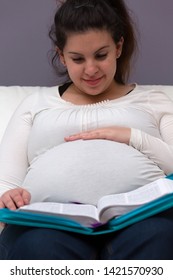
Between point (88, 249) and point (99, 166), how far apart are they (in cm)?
22

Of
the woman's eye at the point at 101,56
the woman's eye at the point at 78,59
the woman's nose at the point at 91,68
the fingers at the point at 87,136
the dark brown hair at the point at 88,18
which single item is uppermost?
the dark brown hair at the point at 88,18

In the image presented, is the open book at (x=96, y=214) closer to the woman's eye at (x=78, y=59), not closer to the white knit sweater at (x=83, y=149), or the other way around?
the white knit sweater at (x=83, y=149)

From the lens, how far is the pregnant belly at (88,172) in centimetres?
98

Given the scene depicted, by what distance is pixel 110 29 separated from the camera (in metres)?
1.21

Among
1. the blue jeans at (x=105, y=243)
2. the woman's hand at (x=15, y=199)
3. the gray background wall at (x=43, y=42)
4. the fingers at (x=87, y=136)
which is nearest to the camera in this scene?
the blue jeans at (x=105, y=243)

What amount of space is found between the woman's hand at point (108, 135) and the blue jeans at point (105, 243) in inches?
11.6

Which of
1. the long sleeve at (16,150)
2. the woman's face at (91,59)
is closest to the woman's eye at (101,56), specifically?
the woman's face at (91,59)

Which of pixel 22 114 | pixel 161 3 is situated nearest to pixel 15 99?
pixel 22 114

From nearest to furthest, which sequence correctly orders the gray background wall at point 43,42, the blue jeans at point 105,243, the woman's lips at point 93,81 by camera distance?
the blue jeans at point 105,243
the woman's lips at point 93,81
the gray background wall at point 43,42

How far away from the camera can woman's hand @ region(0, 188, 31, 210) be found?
0.92m

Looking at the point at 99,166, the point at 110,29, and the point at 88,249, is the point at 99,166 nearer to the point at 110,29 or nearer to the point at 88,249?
the point at 88,249

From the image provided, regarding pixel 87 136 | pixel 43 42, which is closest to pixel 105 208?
pixel 87 136

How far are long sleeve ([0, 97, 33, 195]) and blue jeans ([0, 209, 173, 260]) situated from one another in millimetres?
307
